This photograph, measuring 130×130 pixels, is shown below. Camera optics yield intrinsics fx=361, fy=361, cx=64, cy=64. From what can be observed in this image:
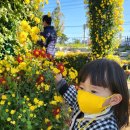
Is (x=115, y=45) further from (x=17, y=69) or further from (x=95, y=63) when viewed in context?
(x=95, y=63)

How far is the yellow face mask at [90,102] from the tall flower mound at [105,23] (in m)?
7.49

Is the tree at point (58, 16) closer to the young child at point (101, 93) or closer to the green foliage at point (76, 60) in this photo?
the green foliage at point (76, 60)

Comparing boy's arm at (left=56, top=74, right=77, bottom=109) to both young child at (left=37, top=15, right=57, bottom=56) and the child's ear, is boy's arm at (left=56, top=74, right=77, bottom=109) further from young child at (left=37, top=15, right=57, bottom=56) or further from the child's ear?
young child at (left=37, top=15, right=57, bottom=56)

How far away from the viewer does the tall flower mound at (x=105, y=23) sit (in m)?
9.38

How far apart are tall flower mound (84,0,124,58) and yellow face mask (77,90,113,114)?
7.49 metres

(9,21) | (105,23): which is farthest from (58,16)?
(9,21)

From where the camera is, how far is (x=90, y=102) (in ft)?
6.46

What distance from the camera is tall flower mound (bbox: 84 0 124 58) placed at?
9.38 meters

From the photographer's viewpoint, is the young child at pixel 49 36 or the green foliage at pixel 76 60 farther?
the green foliage at pixel 76 60

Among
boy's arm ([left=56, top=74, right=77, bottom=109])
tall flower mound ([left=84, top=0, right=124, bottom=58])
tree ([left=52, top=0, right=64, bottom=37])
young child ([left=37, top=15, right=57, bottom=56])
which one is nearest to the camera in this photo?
boy's arm ([left=56, top=74, right=77, bottom=109])

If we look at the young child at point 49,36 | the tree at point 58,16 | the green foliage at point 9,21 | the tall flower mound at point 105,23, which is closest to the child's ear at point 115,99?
the green foliage at point 9,21

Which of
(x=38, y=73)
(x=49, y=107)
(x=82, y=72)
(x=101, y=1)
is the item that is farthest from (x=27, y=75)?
(x=101, y=1)

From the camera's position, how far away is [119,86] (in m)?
1.98

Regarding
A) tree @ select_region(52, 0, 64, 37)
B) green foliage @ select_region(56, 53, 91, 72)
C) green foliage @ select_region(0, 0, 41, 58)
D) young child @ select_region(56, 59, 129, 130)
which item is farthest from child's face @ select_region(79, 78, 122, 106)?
tree @ select_region(52, 0, 64, 37)
